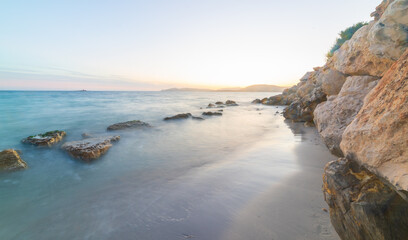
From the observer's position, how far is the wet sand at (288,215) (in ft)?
9.20

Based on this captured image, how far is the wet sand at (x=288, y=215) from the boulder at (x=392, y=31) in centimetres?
295

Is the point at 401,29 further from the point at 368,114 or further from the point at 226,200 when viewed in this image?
the point at 226,200

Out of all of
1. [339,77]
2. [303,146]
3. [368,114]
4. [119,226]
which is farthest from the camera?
[339,77]

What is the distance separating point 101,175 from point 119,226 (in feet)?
9.37

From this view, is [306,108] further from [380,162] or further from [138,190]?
[138,190]

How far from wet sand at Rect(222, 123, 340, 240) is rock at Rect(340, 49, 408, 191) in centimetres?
129

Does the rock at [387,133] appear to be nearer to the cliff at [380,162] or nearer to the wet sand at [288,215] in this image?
the cliff at [380,162]

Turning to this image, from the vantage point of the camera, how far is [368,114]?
2.37 metres

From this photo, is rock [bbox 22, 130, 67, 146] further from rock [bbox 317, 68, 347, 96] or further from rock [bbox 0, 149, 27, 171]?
rock [bbox 317, 68, 347, 96]

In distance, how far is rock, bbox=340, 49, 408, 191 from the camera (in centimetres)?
174

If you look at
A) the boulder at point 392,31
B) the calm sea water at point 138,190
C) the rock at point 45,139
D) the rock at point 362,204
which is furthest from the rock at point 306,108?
the rock at point 45,139

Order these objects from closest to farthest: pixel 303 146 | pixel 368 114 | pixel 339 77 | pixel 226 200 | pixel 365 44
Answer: pixel 368 114 < pixel 226 200 < pixel 365 44 < pixel 303 146 < pixel 339 77

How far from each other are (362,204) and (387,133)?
819 mm

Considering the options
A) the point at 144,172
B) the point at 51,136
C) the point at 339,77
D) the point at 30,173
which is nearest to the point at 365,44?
the point at 339,77
